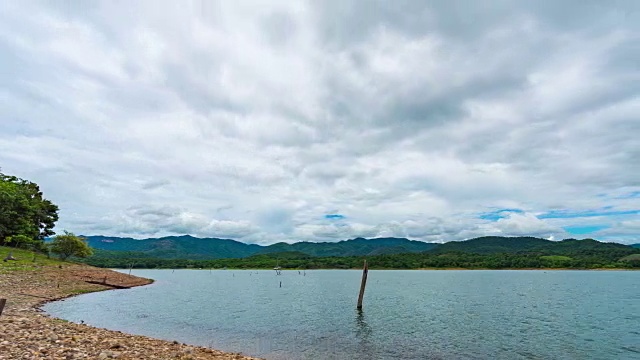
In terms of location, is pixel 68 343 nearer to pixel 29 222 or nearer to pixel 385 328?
pixel 385 328

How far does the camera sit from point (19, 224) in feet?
274

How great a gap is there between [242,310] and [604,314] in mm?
47731

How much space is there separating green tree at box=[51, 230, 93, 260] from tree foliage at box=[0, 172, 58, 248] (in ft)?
11.7

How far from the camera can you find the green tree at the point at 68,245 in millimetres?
92500

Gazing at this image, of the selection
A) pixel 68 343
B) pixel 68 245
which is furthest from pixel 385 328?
pixel 68 245

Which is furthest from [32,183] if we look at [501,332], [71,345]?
[501,332]

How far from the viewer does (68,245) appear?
92.4 m

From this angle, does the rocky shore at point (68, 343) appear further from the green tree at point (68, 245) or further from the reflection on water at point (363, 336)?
the green tree at point (68, 245)

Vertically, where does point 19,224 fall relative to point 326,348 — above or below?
above

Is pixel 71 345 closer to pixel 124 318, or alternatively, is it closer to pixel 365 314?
pixel 124 318

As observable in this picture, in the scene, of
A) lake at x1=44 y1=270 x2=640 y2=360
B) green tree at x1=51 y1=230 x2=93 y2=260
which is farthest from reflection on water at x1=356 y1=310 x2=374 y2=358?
green tree at x1=51 y1=230 x2=93 y2=260

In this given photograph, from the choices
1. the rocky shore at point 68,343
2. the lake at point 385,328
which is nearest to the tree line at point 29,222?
the lake at point 385,328

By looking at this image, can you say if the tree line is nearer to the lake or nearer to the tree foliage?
the tree foliage

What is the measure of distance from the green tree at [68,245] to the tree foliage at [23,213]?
11.7 feet
